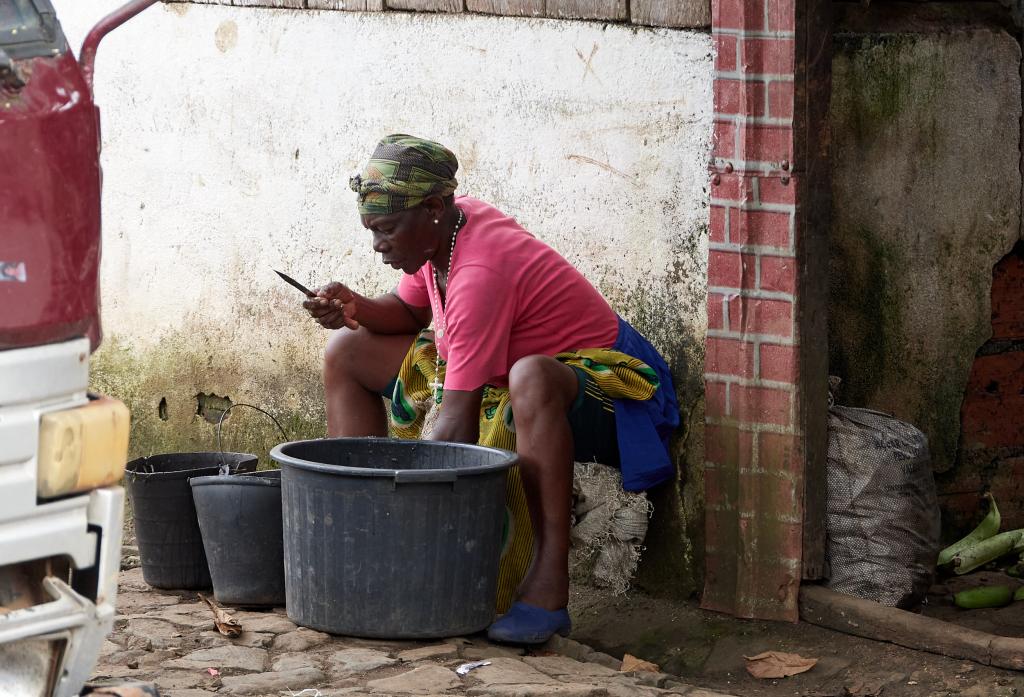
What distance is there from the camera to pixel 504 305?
4082 millimetres

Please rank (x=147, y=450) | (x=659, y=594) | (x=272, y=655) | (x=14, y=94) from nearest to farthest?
(x=14, y=94) < (x=272, y=655) < (x=659, y=594) < (x=147, y=450)

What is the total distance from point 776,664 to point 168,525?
5.91 ft

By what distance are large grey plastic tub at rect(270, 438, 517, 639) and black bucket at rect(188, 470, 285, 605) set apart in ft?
0.62

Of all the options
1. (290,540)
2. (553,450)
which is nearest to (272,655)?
(290,540)

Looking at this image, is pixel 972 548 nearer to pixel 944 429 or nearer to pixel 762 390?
pixel 944 429

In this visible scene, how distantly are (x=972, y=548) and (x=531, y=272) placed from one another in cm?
182

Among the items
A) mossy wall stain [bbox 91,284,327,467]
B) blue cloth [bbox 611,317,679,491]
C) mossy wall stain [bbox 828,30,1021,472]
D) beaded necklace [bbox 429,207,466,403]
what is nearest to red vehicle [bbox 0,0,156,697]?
beaded necklace [bbox 429,207,466,403]

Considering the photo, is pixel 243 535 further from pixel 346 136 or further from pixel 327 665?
pixel 346 136

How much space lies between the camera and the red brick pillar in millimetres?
4000

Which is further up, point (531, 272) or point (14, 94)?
point (14, 94)

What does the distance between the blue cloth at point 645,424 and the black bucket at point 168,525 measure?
1146 millimetres

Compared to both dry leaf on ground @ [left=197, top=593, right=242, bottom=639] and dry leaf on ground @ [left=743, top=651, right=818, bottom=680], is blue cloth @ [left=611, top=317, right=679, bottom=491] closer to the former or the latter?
dry leaf on ground @ [left=743, top=651, right=818, bottom=680]

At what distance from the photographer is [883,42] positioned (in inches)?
183

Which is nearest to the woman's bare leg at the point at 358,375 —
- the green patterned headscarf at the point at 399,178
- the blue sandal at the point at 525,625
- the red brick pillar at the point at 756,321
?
the green patterned headscarf at the point at 399,178
